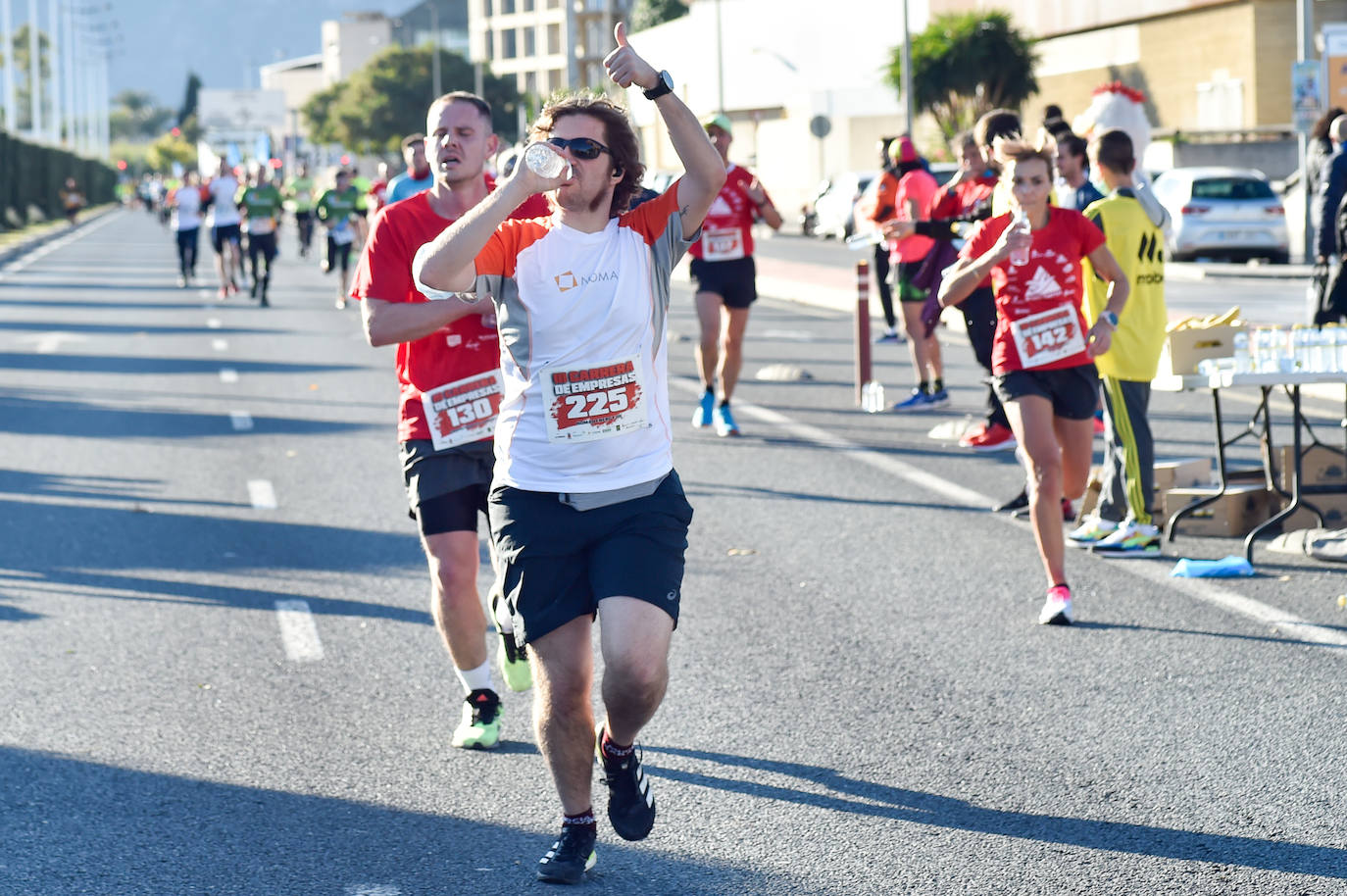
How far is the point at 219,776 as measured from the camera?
5715mm

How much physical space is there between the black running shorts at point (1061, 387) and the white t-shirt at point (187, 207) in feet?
78.6

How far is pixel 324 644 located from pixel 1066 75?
57724 millimetres

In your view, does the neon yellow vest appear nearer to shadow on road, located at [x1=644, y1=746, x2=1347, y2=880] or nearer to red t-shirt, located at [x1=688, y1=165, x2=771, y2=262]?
shadow on road, located at [x1=644, y1=746, x2=1347, y2=880]

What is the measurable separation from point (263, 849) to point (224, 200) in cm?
2295

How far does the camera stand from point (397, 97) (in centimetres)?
11475

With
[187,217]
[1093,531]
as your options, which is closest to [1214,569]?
[1093,531]

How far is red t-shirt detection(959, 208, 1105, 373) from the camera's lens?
7707 millimetres

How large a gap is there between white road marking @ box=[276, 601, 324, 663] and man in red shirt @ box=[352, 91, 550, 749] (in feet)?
4.87

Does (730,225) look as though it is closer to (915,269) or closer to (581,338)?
(915,269)

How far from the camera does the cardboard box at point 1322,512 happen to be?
8.98 meters

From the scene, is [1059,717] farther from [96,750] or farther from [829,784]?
[96,750]

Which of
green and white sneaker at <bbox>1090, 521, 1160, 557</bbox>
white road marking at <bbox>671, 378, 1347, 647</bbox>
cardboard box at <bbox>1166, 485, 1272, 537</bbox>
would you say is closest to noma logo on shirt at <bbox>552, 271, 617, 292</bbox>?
white road marking at <bbox>671, 378, 1347, 647</bbox>

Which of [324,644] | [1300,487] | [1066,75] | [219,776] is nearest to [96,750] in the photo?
[219,776]

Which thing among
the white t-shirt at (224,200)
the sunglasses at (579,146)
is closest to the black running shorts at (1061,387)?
the sunglasses at (579,146)
